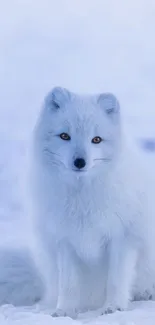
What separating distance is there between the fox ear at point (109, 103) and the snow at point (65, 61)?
199 millimetres

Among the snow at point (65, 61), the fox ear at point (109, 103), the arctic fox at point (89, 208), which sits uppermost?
the snow at point (65, 61)

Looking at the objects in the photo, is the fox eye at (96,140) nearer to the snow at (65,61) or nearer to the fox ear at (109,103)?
the fox ear at (109,103)

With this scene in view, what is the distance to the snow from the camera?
1.70 meters

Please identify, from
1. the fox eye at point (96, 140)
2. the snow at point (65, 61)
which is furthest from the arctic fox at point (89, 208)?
the snow at point (65, 61)

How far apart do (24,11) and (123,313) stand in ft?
3.61

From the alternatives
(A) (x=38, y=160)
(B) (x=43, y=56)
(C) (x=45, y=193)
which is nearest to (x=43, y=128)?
(A) (x=38, y=160)

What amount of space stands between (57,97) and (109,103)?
16cm

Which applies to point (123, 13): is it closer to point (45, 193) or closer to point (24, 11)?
point (24, 11)

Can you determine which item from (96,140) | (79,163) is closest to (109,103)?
(96,140)

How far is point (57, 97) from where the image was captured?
1.48 metres

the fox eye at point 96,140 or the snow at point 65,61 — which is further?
the snow at point 65,61

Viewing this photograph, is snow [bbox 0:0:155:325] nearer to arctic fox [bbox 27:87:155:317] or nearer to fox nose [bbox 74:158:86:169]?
arctic fox [bbox 27:87:155:317]

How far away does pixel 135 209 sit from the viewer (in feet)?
5.02

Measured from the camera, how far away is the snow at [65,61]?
1695 mm
